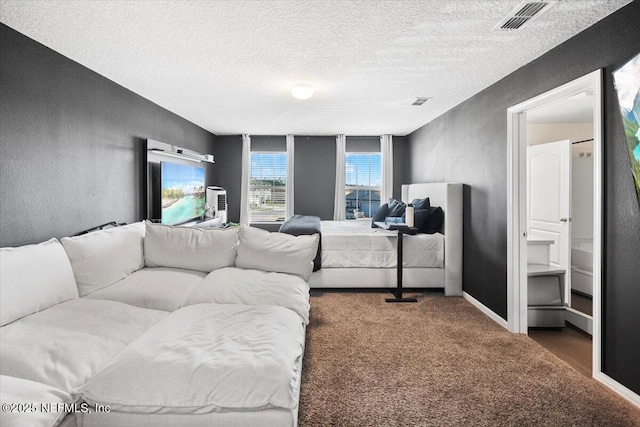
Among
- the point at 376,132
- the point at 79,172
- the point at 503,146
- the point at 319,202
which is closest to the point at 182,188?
the point at 79,172

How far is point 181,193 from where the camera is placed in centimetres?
532

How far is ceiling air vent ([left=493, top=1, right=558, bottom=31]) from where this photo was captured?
85.0 inches

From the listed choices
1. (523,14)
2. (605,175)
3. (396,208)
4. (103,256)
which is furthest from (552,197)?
(103,256)

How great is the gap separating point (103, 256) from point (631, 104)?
11.7 feet

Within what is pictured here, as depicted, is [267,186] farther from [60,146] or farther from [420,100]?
[60,146]

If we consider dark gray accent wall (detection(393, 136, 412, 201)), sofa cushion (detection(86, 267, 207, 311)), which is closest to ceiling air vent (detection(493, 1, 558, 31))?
sofa cushion (detection(86, 267, 207, 311))

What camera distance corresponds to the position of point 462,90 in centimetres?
409

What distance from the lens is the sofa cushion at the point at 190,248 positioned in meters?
3.11

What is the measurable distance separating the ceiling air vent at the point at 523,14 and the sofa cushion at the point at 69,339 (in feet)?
9.66

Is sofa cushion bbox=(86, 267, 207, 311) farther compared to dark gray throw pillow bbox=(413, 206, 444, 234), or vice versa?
dark gray throw pillow bbox=(413, 206, 444, 234)

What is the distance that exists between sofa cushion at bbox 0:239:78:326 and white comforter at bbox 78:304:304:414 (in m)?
0.80

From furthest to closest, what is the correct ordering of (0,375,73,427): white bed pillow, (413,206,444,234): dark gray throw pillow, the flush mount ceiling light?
1. (413,206,444,234): dark gray throw pillow
2. the flush mount ceiling light
3. (0,375,73,427): white bed pillow

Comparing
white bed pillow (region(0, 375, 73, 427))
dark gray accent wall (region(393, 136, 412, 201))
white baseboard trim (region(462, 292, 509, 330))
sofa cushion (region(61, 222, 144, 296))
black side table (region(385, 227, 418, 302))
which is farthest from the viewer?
dark gray accent wall (region(393, 136, 412, 201))

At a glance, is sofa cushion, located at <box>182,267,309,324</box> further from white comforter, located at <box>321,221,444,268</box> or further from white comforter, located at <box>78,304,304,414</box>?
white comforter, located at <box>321,221,444,268</box>
